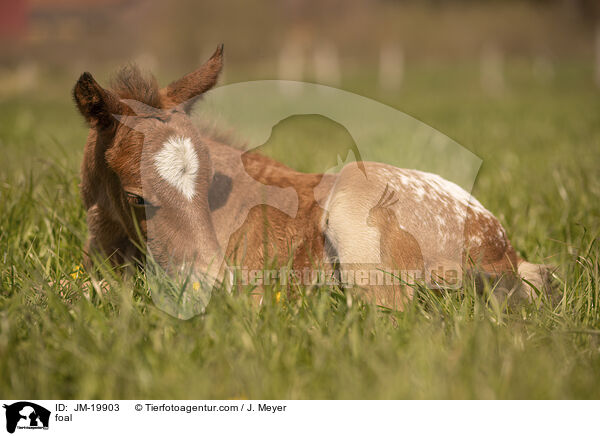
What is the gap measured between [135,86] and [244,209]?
0.92 meters

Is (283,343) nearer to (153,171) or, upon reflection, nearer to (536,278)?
(153,171)

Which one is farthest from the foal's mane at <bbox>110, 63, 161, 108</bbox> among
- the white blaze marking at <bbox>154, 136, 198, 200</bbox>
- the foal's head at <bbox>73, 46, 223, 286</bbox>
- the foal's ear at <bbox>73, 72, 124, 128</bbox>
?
the white blaze marking at <bbox>154, 136, 198, 200</bbox>

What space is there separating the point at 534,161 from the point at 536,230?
8.86 feet

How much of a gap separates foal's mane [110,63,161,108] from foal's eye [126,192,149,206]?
0.55m

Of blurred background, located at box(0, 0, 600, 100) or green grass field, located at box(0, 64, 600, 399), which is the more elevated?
blurred background, located at box(0, 0, 600, 100)

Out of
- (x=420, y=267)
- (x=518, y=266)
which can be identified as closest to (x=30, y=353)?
(x=420, y=267)

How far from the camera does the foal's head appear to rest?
2.42 m
